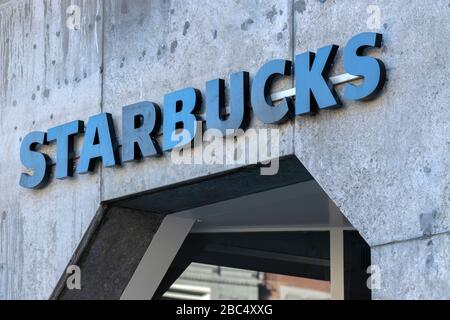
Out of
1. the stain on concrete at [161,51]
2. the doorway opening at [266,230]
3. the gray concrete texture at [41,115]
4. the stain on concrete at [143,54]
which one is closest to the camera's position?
the doorway opening at [266,230]

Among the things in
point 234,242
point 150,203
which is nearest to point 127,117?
point 150,203

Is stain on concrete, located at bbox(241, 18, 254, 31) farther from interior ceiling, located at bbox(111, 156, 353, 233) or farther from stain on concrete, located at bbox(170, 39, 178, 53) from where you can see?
interior ceiling, located at bbox(111, 156, 353, 233)

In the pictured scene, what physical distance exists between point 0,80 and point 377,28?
12.3ft

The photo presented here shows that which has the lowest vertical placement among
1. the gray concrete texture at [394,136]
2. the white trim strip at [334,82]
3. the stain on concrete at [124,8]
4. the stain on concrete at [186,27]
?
the gray concrete texture at [394,136]

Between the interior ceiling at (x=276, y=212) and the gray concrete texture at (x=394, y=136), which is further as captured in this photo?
the interior ceiling at (x=276, y=212)

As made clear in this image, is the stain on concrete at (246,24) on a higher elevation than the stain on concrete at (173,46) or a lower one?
lower

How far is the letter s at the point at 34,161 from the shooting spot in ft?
26.8

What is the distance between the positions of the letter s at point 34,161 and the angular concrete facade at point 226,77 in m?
0.08

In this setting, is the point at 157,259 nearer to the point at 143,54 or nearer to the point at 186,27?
the point at 143,54

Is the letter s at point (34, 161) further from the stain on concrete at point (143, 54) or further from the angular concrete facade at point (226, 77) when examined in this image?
the stain on concrete at point (143, 54)

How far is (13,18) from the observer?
29.1 ft

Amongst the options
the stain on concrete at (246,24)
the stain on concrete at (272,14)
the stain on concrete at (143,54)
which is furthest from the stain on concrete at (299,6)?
the stain on concrete at (143,54)

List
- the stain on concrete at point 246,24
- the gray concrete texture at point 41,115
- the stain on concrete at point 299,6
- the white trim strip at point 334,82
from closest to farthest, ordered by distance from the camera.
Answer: the white trim strip at point 334,82 → the stain on concrete at point 299,6 → the stain on concrete at point 246,24 → the gray concrete texture at point 41,115

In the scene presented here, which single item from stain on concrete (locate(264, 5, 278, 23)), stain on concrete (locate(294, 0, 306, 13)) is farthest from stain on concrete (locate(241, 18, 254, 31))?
stain on concrete (locate(294, 0, 306, 13))
